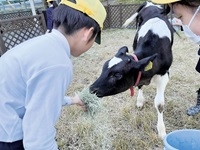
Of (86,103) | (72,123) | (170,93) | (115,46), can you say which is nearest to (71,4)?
(86,103)

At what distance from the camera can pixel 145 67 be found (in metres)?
2.31

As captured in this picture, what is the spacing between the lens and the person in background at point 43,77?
100 centimetres

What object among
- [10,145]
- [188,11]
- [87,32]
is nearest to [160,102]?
[188,11]

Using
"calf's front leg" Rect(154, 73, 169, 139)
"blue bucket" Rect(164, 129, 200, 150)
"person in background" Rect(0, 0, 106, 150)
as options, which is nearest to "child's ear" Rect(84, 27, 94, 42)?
"person in background" Rect(0, 0, 106, 150)

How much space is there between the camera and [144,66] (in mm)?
2307

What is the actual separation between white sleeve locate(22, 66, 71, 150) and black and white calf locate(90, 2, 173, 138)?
124cm

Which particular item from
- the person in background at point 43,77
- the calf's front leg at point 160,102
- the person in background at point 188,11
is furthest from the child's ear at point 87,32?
the calf's front leg at point 160,102

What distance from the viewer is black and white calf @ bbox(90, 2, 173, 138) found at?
2316mm

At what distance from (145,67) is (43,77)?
149cm

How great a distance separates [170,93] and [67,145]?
173cm

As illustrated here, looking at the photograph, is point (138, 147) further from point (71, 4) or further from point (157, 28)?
point (71, 4)

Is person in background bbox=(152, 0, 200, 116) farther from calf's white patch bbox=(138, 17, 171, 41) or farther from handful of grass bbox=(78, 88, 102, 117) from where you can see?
calf's white patch bbox=(138, 17, 171, 41)

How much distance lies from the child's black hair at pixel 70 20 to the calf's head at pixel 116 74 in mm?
1175

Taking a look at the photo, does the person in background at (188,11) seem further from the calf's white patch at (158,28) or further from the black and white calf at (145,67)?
the calf's white patch at (158,28)
